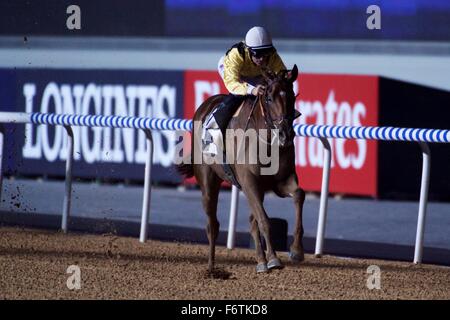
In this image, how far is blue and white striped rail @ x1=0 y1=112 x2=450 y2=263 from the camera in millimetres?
12047

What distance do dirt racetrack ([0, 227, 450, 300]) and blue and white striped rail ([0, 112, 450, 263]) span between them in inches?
11.0

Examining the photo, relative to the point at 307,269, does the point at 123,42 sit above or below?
above

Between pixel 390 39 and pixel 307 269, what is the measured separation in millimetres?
9553

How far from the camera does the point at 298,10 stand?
853 inches

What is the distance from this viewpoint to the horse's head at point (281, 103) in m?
10.3

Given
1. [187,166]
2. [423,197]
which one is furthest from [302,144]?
[187,166]

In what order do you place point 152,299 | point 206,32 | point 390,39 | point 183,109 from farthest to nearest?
point 206,32 → point 390,39 → point 183,109 → point 152,299

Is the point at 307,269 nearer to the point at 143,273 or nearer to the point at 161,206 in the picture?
the point at 143,273

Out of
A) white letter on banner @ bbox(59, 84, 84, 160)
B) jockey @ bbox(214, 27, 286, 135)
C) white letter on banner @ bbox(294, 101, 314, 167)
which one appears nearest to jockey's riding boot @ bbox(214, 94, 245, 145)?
jockey @ bbox(214, 27, 286, 135)

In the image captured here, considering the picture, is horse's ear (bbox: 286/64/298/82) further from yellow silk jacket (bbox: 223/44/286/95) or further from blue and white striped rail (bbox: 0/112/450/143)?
blue and white striped rail (bbox: 0/112/450/143)

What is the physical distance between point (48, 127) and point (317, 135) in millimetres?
7632

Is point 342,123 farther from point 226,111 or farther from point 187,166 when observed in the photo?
point 226,111

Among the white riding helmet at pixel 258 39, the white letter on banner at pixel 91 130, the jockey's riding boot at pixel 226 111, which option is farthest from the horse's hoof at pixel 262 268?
the white letter on banner at pixel 91 130

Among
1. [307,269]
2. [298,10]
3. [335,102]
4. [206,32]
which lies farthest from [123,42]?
[307,269]
